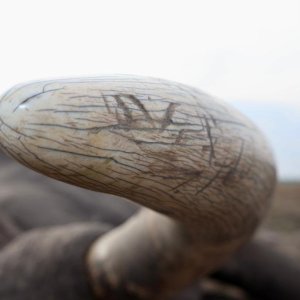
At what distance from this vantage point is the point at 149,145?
1.56 feet

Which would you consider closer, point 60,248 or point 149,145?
point 149,145

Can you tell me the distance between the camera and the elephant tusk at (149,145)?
45cm

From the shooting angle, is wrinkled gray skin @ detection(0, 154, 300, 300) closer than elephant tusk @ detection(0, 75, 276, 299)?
No

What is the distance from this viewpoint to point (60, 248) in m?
1.03

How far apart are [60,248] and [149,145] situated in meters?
0.60

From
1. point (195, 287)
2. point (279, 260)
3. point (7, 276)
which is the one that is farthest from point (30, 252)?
point (279, 260)

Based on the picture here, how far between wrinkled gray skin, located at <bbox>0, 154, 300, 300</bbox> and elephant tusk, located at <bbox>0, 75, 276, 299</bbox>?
1.18 ft

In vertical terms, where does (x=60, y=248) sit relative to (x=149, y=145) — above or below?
below

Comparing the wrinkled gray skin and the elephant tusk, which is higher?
the elephant tusk

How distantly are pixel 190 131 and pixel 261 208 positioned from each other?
230mm

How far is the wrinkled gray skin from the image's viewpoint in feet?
3.22

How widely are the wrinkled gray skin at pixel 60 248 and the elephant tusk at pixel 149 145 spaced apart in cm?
36

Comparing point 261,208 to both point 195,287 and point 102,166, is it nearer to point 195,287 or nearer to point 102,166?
point 102,166

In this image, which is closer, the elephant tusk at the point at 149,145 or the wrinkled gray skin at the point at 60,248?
the elephant tusk at the point at 149,145
